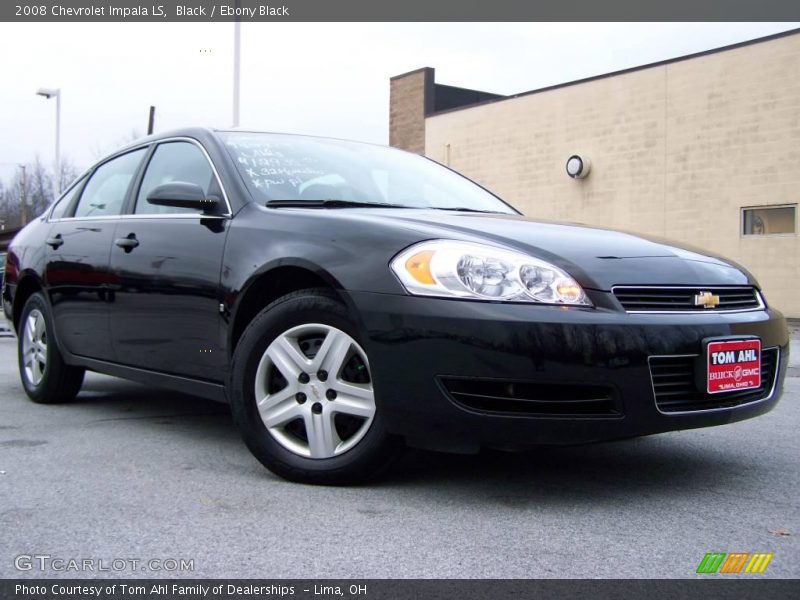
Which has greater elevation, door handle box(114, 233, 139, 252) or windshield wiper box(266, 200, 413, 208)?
windshield wiper box(266, 200, 413, 208)

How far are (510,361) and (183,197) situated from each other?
1.71 meters

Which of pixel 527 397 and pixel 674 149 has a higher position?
pixel 674 149

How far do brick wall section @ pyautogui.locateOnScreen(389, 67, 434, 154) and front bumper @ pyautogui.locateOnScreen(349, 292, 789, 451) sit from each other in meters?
21.4

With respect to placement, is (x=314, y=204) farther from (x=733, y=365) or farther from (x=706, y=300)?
(x=733, y=365)

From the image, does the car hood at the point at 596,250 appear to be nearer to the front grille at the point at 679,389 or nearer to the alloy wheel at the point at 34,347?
the front grille at the point at 679,389

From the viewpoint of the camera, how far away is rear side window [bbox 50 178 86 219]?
18.5ft

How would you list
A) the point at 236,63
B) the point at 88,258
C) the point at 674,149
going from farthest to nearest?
the point at 674,149 → the point at 236,63 → the point at 88,258

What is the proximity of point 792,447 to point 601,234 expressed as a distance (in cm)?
143

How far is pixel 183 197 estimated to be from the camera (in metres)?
3.87

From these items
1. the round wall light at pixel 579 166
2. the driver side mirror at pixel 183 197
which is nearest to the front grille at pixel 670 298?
the driver side mirror at pixel 183 197

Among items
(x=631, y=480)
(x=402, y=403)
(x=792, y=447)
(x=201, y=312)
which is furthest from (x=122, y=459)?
(x=792, y=447)

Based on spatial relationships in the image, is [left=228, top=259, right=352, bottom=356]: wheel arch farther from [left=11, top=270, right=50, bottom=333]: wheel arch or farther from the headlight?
[left=11, top=270, right=50, bottom=333]: wheel arch

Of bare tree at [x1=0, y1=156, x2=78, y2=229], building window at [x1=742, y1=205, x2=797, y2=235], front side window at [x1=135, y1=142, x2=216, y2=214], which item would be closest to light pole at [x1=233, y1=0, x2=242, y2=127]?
building window at [x1=742, y1=205, x2=797, y2=235]

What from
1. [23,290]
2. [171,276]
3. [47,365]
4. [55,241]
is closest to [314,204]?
[171,276]
